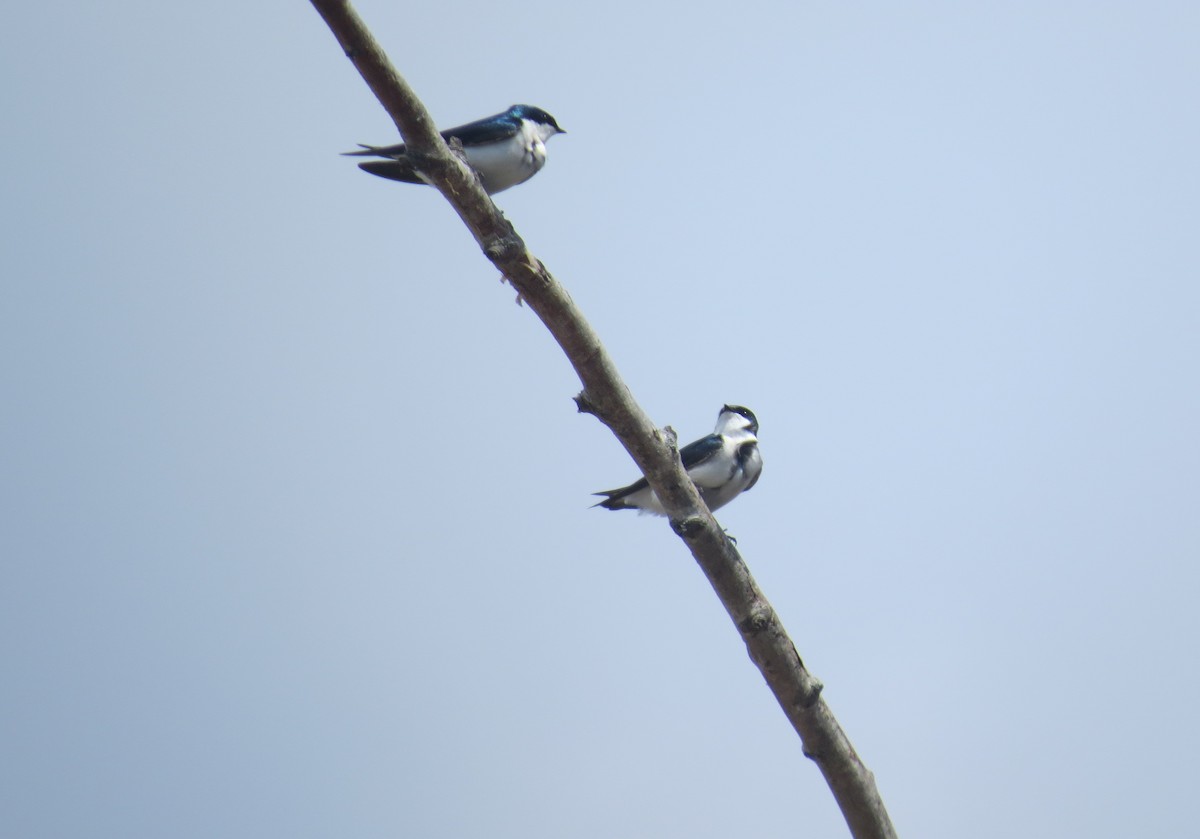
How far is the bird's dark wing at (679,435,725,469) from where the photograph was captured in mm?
6812

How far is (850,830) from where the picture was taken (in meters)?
4.07

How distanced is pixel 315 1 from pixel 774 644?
271 cm

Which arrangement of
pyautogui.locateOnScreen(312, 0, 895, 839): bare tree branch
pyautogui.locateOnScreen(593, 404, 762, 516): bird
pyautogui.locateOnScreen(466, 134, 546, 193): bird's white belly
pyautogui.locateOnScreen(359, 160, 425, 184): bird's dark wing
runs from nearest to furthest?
pyautogui.locateOnScreen(312, 0, 895, 839): bare tree branch < pyautogui.locateOnScreen(359, 160, 425, 184): bird's dark wing < pyautogui.locateOnScreen(466, 134, 546, 193): bird's white belly < pyautogui.locateOnScreen(593, 404, 762, 516): bird

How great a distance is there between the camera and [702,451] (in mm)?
6844

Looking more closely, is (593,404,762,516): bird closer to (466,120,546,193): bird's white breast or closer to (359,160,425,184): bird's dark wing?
(466,120,546,193): bird's white breast

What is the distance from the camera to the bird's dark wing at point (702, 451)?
6.81 metres

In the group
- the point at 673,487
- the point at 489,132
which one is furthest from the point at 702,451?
the point at 673,487

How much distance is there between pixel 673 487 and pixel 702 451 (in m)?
2.92

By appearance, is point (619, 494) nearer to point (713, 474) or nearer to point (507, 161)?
point (713, 474)

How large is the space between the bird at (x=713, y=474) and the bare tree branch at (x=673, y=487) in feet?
8.83

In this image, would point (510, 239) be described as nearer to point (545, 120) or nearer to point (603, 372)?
point (603, 372)

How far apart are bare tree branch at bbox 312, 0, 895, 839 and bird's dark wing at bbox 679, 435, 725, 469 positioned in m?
2.82

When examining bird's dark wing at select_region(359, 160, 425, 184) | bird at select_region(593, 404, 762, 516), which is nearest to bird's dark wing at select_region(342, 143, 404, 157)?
bird's dark wing at select_region(359, 160, 425, 184)

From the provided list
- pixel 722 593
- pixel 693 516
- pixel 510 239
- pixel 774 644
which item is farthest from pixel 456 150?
pixel 774 644
